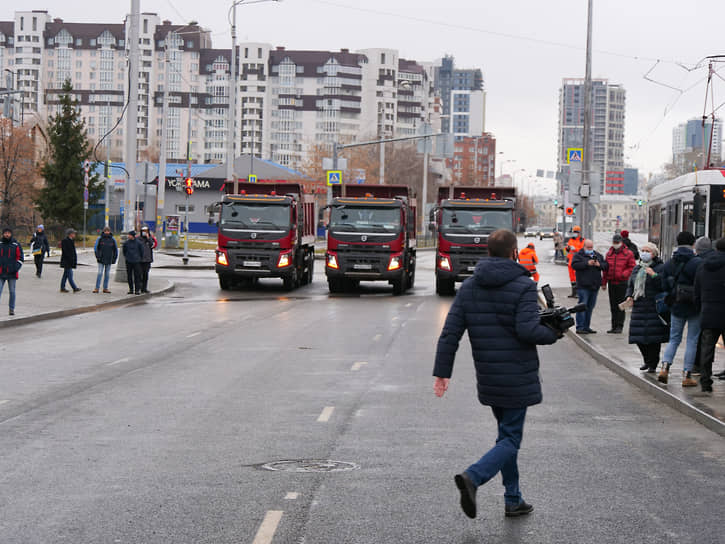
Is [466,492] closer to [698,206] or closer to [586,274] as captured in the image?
[586,274]

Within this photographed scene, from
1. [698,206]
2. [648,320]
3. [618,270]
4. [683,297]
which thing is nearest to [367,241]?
[698,206]

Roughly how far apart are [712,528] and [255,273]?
25.6m

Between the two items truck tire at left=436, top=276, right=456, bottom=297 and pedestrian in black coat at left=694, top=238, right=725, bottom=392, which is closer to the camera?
pedestrian in black coat at left=694, top=238, right=725, bottom=392

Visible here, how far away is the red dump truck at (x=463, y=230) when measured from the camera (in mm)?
→ 31047

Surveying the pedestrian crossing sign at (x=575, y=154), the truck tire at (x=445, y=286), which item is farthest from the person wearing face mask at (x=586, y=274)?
the pedestrian crossing sign at (x=575, y=154)

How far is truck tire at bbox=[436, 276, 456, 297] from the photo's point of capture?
3175 cm

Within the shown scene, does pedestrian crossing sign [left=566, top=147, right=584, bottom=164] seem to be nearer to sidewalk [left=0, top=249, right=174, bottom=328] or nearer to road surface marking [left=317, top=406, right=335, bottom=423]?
sidewalk [left=0, top=249, right=174, bottom=328]

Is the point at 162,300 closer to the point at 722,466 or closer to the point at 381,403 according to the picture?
the point at 381,403

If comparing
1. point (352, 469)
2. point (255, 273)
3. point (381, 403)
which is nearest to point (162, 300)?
point (255, 273)

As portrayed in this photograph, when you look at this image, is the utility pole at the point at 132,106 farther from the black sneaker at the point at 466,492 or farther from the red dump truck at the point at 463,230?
the black sneaker at the point at 466,492

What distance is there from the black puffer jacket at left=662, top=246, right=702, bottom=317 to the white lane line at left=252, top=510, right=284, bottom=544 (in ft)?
23.9

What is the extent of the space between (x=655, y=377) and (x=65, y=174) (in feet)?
176

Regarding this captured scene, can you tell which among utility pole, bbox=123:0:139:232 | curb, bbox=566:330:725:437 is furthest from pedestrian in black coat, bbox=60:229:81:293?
curb, bbox=566:330:725:437

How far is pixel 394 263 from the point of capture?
101ft
